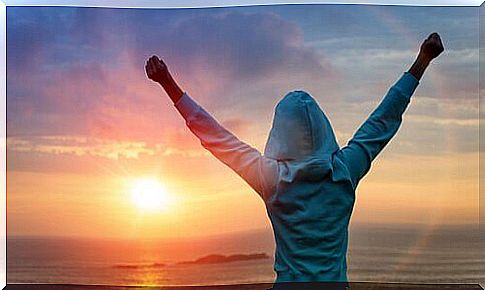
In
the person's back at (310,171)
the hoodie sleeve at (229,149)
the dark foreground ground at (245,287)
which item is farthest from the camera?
the dark foreground ground at (245,287)

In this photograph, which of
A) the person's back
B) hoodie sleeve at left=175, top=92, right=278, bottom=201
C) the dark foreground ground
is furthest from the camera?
the dark foreground ground

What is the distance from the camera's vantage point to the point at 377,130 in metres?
4.11

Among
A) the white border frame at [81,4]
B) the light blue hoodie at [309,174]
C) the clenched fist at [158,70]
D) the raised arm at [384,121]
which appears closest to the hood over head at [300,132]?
the light blue hoodie at [309,174]

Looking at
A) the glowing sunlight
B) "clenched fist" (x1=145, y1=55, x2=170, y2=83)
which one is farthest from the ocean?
"clenched fist" (x1=145, y1=55, x2=170, y2=83)

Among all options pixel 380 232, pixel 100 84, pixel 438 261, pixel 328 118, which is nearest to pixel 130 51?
pixel 100 84

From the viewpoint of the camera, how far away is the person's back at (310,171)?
4043 millimetres

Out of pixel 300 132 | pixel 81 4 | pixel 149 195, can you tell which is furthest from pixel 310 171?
pixel 81 4

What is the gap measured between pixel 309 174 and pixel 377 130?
0.37 metres

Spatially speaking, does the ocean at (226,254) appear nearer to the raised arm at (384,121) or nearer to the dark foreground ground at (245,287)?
the dark foreground ground at (245,287)

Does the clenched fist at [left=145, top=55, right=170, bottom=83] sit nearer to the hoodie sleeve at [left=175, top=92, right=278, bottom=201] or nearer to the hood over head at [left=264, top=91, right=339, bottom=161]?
the hoodie sleeve at [left=175, top=92, right=278, bottom=201]

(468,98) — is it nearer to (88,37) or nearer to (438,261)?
(438,261)

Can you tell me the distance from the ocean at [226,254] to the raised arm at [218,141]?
1.77ft

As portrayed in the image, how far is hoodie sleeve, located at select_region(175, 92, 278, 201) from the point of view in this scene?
3.93 metres

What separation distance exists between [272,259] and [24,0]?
69.5 inches
